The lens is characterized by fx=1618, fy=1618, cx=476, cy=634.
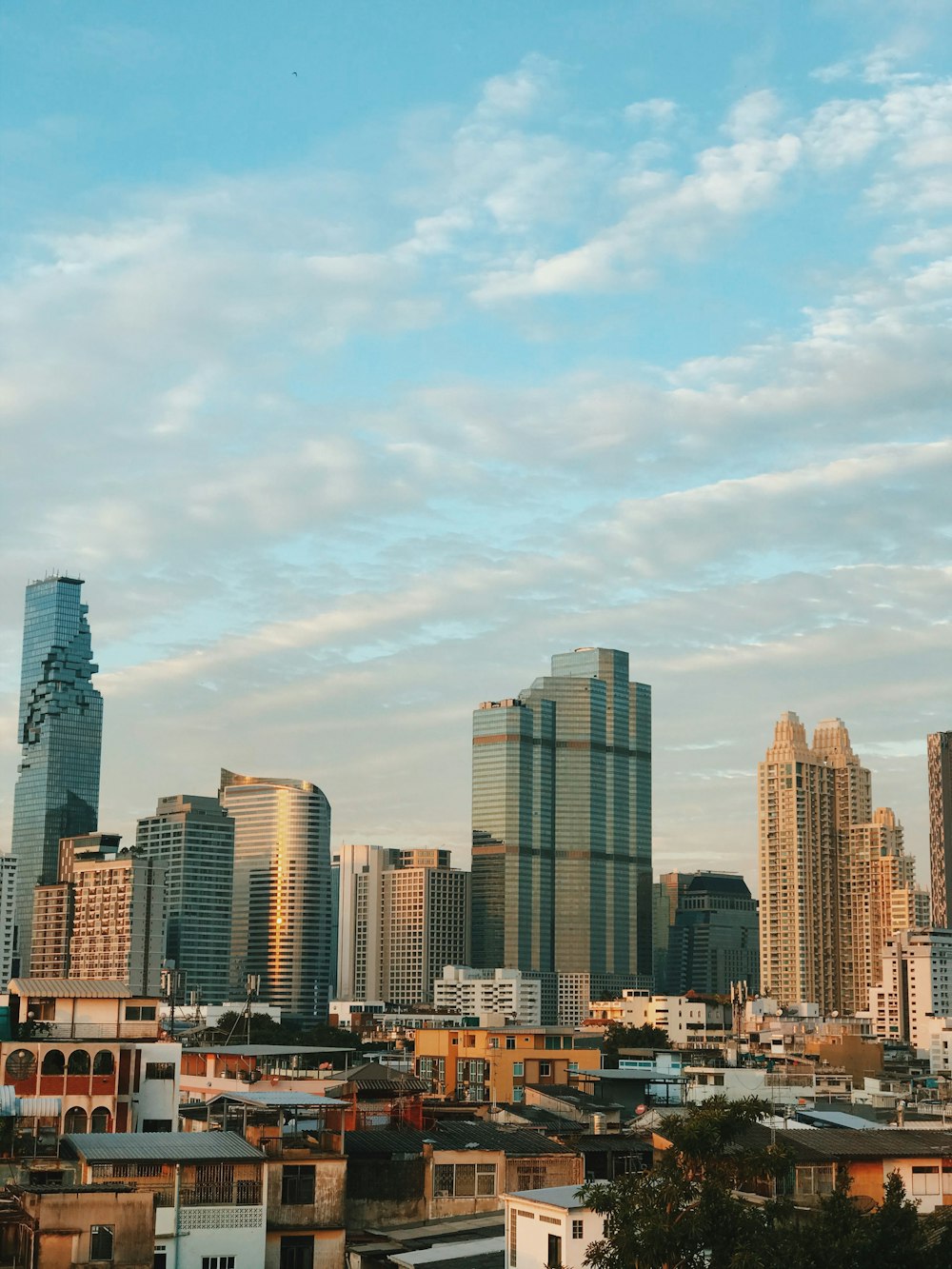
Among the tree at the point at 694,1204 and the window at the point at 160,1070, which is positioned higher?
the window at the point at 160,1070

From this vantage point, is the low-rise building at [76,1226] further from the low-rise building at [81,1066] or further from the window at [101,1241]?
the low-rise building at [81,1066]

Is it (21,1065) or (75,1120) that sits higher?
(21,1065)

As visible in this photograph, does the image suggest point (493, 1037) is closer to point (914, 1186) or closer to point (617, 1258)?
point (914, 1186)

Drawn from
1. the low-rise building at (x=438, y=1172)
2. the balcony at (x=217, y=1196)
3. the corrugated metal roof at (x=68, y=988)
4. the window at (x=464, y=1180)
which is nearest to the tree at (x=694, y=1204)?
the balcony at (x=217, y=1196)

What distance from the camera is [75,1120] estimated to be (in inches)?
1734

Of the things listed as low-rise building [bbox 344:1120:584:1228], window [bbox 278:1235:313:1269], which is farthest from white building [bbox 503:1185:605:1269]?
low-rise building [bbox 344:1120:584:1228]

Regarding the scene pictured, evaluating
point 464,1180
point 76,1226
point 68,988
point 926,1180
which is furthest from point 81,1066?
point 926,1180

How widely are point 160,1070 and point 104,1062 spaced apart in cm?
196

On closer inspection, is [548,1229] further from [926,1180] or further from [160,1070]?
[160,1070]

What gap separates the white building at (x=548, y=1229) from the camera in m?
35.2

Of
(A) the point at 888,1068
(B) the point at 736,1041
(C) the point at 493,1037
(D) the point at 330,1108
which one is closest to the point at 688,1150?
(D) the point at 330,1108

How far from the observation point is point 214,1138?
127 ft

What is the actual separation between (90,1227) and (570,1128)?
948 inches

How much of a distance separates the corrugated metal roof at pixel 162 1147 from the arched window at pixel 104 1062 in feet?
16.9
